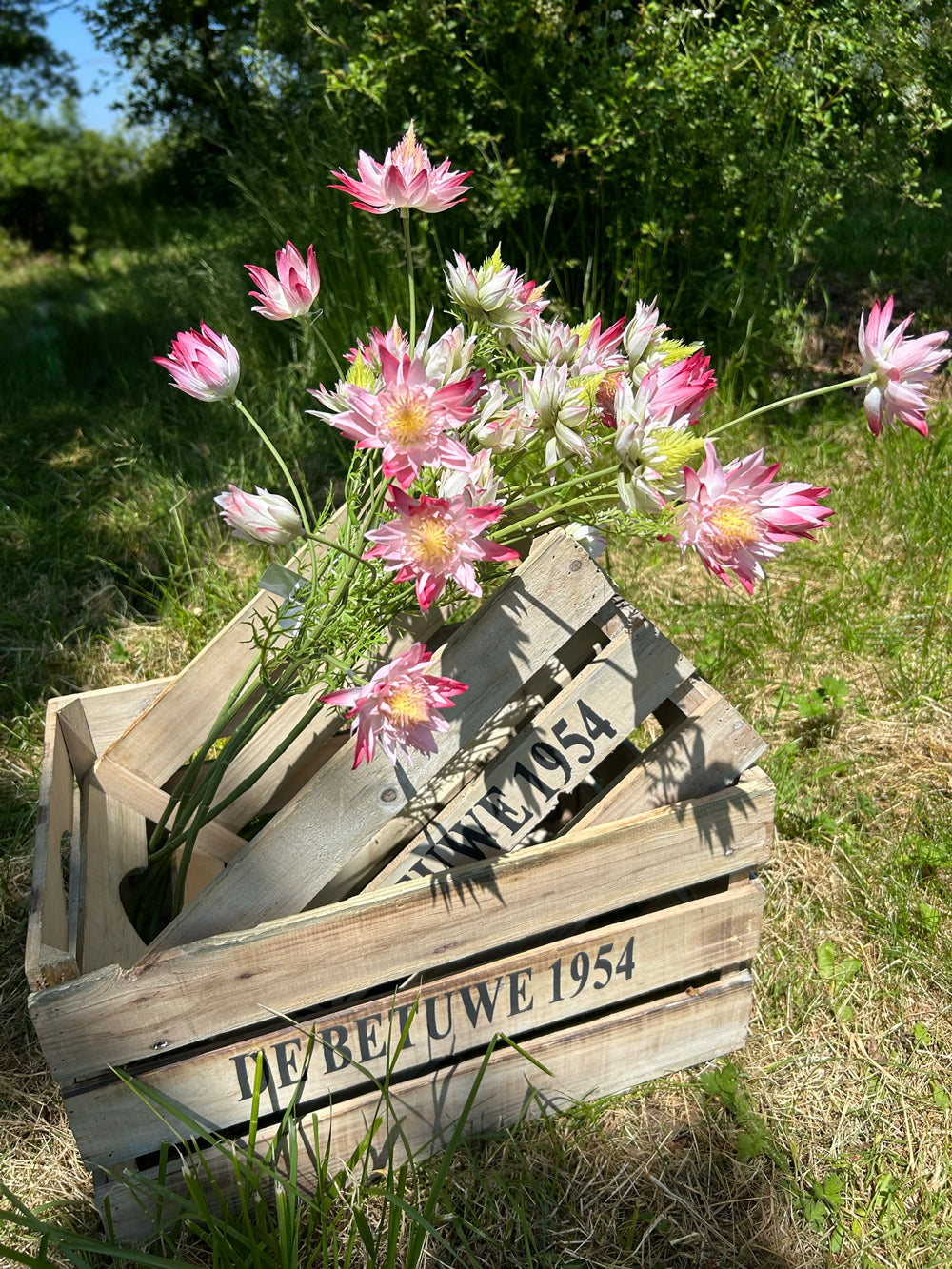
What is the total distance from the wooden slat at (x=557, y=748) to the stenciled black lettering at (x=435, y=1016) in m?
0.21

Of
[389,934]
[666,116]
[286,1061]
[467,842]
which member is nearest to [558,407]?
[467,842]

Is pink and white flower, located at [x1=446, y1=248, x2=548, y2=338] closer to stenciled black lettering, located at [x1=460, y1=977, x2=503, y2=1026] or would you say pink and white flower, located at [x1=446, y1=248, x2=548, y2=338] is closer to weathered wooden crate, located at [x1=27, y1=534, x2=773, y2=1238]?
weathered wooden crate, located at [x1=27, y1=534, x2=773, y2=1238]

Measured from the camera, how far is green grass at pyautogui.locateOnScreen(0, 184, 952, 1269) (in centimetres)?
153

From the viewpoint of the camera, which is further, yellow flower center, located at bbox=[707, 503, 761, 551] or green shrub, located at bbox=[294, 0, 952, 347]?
green shrub, located at bbox=[294, 0, 952, 347]

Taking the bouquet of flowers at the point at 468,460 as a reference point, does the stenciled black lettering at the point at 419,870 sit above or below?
below

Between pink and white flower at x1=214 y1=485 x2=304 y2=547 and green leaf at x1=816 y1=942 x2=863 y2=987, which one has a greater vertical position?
pink and white flower at x1=214 y1=485 x2=304 y2=547

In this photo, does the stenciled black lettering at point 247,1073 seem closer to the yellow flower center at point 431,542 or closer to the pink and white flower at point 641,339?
the yellow flower center at point 431,542

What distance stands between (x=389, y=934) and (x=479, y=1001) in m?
0.23

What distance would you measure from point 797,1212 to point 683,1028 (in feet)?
1.07

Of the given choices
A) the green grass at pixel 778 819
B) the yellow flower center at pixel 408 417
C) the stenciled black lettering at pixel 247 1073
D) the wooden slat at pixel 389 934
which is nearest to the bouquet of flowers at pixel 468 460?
the yellow flower center at pixel 408 417

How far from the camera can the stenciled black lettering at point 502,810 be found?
1.43 m

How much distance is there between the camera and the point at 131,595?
3.14 metres

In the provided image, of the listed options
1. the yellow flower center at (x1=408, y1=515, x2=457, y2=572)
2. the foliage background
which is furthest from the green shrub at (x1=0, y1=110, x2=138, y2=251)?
the yellow flower center at (x1=408, y1=515, x2=457, y2=572)

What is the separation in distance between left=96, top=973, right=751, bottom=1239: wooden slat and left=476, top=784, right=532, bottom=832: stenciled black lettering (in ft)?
1.42
